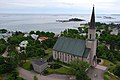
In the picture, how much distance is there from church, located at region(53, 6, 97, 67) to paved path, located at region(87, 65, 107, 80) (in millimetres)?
1346

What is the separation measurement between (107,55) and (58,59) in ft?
45.2

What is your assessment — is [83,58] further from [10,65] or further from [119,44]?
[119,44]

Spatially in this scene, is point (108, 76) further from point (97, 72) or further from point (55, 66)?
point (55, 66)

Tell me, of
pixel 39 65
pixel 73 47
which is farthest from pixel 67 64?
pixel 39 65

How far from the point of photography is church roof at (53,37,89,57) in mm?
36906

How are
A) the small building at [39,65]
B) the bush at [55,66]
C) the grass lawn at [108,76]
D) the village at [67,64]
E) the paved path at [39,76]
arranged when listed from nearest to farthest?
the paved path at [39,76] → the village at [67,64] → the grass lawn at [108,76] → the small building at [39,65] → the bush at [55,66]

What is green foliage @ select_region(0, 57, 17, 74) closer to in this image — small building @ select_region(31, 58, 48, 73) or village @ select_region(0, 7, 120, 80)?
village @ select_region(0, 7, 120, 80)

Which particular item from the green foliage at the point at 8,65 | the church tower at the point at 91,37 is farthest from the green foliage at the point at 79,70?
the green foliage at the point at 8,65

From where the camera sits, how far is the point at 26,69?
3662cm

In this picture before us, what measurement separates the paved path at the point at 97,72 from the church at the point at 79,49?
4.42ft

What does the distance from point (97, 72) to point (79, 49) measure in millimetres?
6120

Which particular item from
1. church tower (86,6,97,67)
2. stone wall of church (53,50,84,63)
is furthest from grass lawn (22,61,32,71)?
church tower (86,6,97,67)

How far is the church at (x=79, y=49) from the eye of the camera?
36156 millimetres

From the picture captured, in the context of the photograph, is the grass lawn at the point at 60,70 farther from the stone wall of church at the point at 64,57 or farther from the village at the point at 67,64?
the stone wall of church at the point at 64,57
